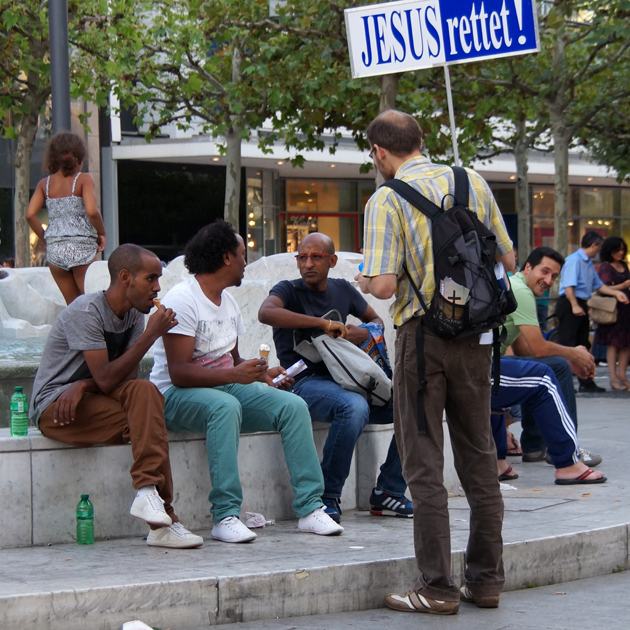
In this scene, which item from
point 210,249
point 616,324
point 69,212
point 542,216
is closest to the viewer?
point 210,249

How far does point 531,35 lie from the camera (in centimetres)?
683

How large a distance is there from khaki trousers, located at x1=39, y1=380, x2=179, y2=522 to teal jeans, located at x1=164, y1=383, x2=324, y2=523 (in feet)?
0.79

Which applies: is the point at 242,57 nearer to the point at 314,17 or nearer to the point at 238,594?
the point at 314,17

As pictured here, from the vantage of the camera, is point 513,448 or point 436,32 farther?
point 513,448

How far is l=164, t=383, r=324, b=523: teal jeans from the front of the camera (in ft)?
16.3

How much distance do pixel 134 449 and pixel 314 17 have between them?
9.96 meters

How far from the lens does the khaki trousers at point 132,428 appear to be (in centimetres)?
470

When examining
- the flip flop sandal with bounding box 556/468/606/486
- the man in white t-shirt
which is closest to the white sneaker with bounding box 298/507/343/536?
the man in white t-shirt

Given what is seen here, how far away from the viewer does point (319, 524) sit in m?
5.10

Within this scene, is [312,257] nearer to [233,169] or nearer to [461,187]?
[461,187]

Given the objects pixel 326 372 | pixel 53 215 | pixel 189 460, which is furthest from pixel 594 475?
pixel 53 215

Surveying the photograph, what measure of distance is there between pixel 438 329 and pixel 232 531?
153 cm

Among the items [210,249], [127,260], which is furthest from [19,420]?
[210,249]

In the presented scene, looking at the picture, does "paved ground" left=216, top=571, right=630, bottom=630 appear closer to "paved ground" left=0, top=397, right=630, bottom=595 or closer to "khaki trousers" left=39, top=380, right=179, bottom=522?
"paved ground" left=0, top=397, right=630, bottom=595
